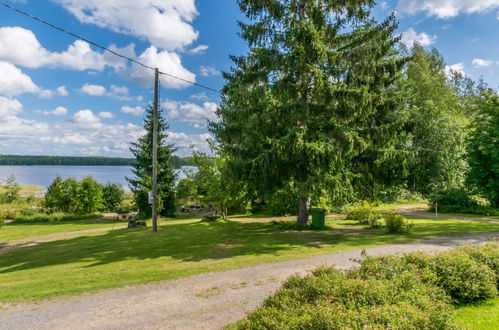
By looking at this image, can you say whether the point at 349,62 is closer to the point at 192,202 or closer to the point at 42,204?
the point at 192,202

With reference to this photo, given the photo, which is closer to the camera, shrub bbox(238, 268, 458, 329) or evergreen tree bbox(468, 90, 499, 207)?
shrub bbox(238, 268, 458, 329)

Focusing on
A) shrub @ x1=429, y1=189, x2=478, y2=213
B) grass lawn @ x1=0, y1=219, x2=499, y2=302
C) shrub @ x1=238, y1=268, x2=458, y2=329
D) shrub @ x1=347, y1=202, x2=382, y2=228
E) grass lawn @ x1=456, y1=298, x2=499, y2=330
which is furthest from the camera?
shrub @ x1=429, y1=189, x2=478, y2=213

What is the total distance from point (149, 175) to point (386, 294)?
83.9 ft

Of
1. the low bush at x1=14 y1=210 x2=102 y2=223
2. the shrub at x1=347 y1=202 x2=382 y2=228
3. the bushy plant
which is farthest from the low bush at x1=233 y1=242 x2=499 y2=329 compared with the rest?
the bushy plant

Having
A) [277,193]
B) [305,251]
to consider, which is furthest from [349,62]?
[305,251]

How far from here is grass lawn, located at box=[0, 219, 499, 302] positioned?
752 centimetres

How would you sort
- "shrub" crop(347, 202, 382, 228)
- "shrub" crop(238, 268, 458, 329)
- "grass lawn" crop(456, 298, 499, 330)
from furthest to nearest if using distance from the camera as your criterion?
"shrub" crop(347, 202, 382, 228) < "grass lawn" crop(456, 298, 499, 330) < "shrub" crop(238, 268, 458, 329)

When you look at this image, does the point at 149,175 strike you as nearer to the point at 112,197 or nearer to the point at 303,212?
the point at 112,197

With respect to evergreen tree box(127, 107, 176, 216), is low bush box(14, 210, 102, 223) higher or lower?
lower

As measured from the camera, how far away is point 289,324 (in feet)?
10.9

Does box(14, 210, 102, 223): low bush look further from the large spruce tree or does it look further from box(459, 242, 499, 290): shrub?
box(459, 242, 499, 290): shrub

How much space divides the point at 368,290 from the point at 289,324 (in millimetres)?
1262

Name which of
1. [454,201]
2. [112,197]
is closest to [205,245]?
[454,201]

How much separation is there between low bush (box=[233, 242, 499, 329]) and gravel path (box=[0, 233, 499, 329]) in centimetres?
126
